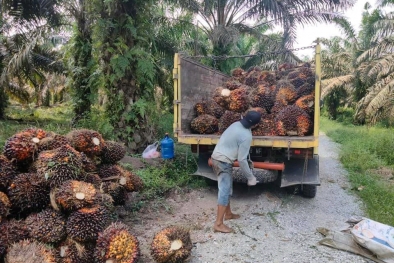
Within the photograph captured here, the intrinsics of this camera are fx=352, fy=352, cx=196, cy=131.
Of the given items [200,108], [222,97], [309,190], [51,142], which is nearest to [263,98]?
[222,97]

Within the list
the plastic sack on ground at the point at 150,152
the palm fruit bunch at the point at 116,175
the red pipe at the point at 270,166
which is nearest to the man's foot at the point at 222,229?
the red pipe at the point at 270,166

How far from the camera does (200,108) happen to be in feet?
20.3

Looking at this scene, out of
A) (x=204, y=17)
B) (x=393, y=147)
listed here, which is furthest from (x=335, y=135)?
(x=204, y=17)

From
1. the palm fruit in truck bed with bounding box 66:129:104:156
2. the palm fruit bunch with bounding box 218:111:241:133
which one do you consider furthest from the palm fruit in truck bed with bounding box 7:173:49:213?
the palm fruit bunch with bounding box 218:111:241:133

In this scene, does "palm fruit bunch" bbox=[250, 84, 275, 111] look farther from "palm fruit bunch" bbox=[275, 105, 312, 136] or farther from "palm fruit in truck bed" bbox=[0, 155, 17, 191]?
"palm fruit in truck bed" bbox=[0, 155, 17, 191]

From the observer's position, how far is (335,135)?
14.4 meters

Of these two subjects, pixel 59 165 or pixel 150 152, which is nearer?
pixel 59 165

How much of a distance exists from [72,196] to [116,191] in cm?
99

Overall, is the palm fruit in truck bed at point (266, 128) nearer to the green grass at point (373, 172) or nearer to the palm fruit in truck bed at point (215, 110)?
the palm fruit in truck bed at point (215, 110)

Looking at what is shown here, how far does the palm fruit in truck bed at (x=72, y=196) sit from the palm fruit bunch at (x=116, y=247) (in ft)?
1.14

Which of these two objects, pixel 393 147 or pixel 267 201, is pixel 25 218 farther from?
pixel 393 147

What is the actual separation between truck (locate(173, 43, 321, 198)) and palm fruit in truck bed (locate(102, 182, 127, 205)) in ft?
4.61

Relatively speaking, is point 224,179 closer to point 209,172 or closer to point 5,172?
point 209,172

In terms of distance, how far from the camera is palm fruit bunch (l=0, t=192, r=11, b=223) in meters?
3.24
